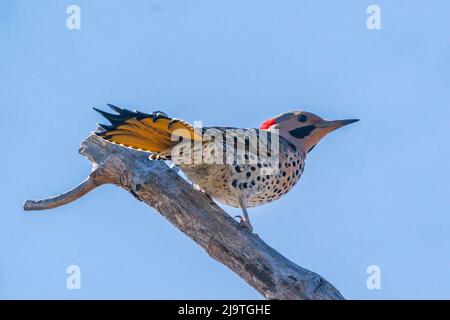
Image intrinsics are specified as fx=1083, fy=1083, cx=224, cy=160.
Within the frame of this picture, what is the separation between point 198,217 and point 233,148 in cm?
80

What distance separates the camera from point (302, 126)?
9.98 meters

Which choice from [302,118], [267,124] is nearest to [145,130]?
[267,124]

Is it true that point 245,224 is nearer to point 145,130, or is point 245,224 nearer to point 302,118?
point 145,130

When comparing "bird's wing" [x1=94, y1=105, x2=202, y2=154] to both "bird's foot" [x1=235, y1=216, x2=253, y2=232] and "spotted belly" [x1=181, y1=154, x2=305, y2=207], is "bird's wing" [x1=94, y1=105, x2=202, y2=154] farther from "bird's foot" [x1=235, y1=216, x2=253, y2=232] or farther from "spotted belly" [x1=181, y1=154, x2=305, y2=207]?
"bird's foot" [x1=235, y1=216, x2=253, y2=232]

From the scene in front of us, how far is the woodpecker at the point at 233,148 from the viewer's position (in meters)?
8.52

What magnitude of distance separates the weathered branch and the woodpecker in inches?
6.8

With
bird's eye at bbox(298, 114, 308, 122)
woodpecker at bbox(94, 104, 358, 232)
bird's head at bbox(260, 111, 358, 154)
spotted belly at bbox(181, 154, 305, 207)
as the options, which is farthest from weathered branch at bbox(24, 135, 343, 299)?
bird's eye at bbox(298, 114, 308, 122)

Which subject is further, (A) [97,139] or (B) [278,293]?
(A) [97,139]

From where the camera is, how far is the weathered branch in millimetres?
7777

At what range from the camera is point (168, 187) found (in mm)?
8781
